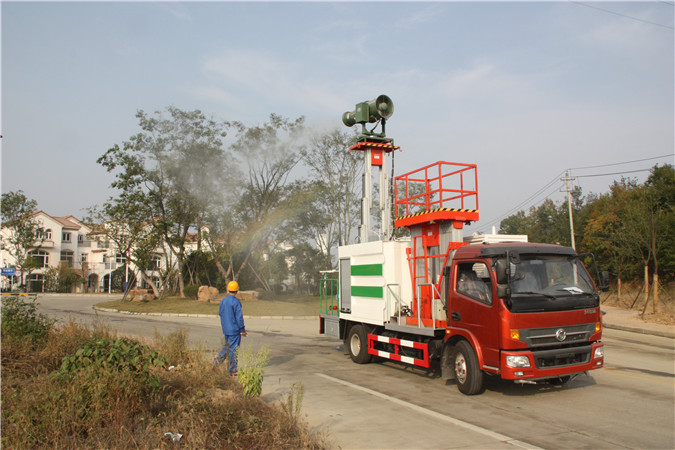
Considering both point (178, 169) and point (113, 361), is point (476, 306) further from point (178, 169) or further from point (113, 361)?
point (178, 169)

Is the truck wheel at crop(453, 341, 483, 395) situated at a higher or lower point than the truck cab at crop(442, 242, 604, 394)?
lower

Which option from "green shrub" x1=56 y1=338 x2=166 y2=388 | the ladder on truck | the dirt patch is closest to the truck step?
the ladder on truck

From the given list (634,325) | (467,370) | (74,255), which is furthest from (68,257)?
(467,370)

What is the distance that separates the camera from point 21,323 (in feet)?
30.2

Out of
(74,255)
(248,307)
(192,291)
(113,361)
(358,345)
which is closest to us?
(113,361)

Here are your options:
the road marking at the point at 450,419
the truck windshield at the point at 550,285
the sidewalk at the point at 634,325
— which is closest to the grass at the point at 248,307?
the sidewalk at the point at 634,325

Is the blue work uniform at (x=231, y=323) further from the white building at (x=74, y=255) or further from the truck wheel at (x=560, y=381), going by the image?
the white building at (x=74, y=255)

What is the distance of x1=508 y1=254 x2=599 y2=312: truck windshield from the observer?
7.51 metres

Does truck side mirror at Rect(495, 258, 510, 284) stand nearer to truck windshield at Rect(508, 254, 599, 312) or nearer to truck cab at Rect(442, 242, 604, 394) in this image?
truck cab at Rect(442, 242, 604, 394)

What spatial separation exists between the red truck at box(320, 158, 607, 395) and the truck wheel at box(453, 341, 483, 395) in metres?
0.02

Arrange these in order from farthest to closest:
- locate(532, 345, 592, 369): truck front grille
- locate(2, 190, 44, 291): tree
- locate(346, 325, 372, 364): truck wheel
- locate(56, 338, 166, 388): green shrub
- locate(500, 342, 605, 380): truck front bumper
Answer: locate(2, 190, 44, 291): tree
locate(346, 325, 372, 364): truck wheel
locate(532, 345, 592, 369): truck front grille
locate(500, 342, 605, 380): truck front bumper
locate(56, 338, 166, 388): green shrub

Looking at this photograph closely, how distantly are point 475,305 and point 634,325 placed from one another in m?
16.3

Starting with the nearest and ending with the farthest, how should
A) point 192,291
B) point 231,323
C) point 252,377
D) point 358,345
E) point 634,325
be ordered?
1. point 252,377
2. point 231,323
3. point 358,345
4. point 634,325
5. point 192,291

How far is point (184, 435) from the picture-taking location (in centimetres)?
505
